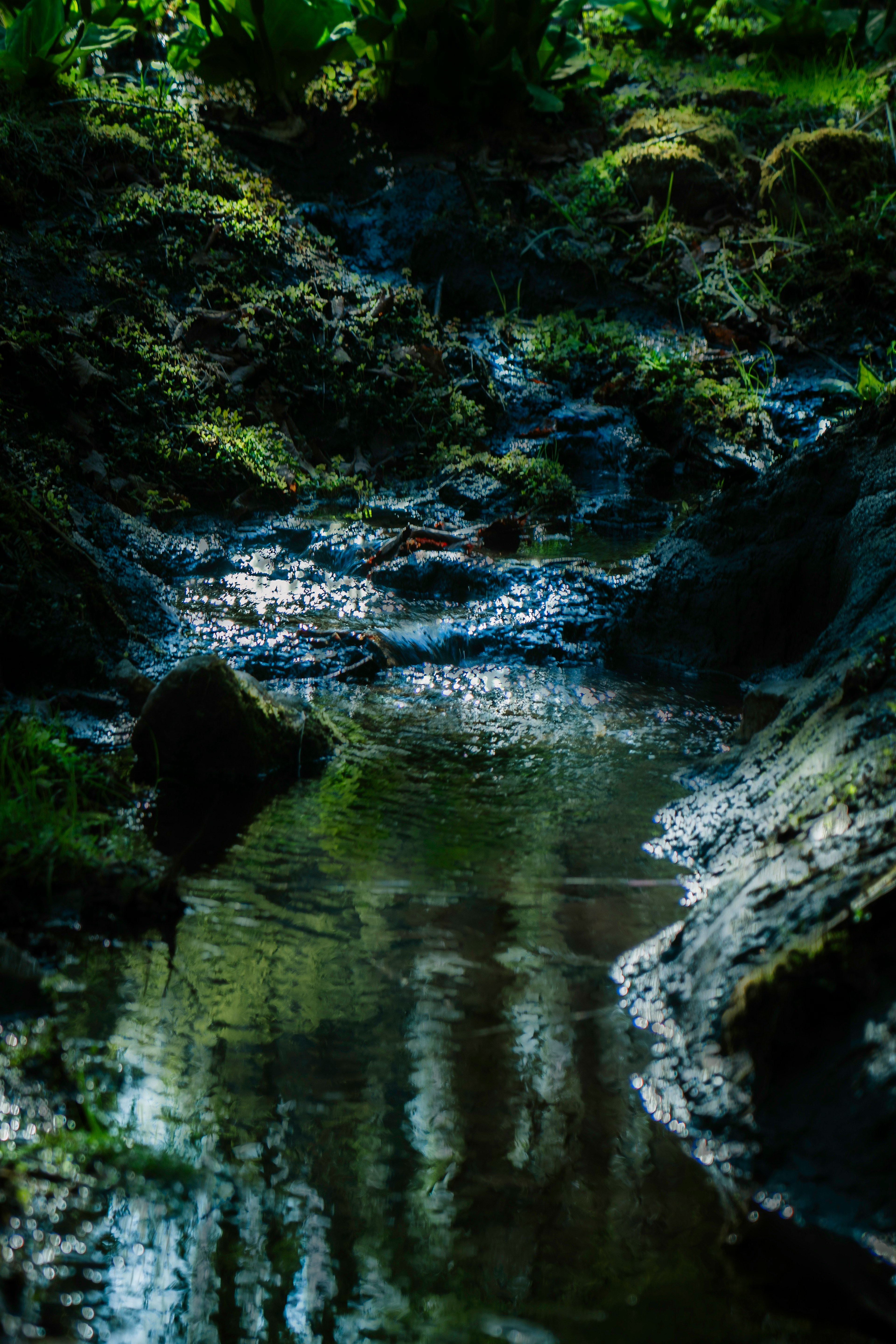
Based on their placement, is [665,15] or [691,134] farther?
[665,15]

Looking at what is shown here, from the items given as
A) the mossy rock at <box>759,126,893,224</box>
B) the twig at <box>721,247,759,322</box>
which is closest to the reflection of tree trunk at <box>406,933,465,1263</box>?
the twig at <box>721,247,759,322</box>

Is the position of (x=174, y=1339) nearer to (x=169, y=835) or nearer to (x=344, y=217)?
(x=169, y=835)

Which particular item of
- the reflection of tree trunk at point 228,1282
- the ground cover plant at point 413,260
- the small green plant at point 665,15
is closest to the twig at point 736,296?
the ground cover plant at point 413,260

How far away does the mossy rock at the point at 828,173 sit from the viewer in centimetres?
869

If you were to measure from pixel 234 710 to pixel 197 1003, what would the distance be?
1.35m

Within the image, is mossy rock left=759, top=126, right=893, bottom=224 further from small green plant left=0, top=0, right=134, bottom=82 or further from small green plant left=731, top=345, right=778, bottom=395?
small green plant left=0, top=0, right=134, bottom=82

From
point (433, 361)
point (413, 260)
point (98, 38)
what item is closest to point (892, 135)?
point (413, 260)

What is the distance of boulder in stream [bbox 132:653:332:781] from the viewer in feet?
10.6

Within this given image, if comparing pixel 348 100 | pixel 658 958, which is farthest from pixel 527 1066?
pixel 348 100

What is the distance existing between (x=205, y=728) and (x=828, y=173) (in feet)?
28.2

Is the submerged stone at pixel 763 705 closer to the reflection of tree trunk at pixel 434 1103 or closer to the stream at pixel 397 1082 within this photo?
the stream at pixel 397 1082

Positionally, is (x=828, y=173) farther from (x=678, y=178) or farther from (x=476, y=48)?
(x=476, y=48)

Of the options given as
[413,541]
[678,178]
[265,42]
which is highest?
[265,42]

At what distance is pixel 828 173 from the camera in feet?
28.8
